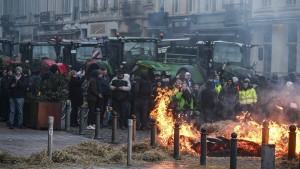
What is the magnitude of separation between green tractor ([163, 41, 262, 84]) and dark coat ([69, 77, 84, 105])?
564 cm

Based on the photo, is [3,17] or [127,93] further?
[3,17]

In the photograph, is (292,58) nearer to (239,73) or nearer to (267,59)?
(239,73)

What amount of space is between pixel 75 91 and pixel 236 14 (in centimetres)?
1365

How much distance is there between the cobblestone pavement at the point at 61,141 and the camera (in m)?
12.8

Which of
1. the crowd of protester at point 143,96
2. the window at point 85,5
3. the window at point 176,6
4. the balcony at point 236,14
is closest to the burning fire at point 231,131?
the crowd of protester at point 143,96

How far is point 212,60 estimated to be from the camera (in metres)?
25.5

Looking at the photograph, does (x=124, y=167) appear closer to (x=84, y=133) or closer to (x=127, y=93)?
(x=84, y=133)

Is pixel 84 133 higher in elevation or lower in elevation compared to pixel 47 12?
lower

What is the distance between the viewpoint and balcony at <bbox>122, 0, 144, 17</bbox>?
4109 cm

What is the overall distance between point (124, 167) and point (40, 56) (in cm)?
1885

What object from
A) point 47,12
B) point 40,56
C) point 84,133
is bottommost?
point 84,133

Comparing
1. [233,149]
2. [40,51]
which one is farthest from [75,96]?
[40,51]

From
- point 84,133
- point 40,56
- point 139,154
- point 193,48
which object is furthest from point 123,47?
→ point 139,154

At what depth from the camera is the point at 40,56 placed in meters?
30.4
